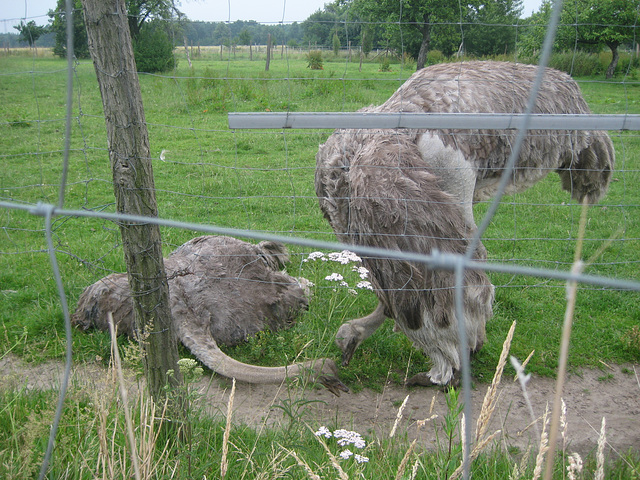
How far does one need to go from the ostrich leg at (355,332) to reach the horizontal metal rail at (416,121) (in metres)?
1.53

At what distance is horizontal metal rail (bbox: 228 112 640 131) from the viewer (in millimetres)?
3115

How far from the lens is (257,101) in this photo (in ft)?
32.4

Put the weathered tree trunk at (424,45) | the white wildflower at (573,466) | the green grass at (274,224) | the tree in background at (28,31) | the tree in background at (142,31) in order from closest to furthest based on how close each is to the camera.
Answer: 1. the white wildflower at (573,466)
2. the tree in background at (28,31)
3. the green grass at (274,224)
4. the weathered tree trunk at (424,45)
5. the tree in background at (142,31)

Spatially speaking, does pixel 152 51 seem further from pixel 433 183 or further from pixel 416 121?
pixel 416 121

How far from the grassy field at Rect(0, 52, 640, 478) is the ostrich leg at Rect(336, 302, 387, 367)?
0.38 feet

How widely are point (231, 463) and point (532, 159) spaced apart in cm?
276

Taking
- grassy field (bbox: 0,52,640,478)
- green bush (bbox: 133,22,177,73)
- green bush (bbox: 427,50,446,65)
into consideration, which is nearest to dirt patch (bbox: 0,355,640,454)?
grassy field (bbox: 0,52,640,478)

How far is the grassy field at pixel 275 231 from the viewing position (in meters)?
4.19

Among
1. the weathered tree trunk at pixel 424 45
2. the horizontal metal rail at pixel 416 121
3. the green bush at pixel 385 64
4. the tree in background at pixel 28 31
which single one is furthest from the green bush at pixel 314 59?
the tree in background at pixel 28 31

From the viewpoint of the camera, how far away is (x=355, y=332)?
4234 millimetres

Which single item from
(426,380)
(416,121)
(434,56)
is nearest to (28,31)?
(416,121)

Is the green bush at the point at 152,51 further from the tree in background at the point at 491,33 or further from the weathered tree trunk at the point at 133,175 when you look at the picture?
the weathered tree trunk at the point at 133,175

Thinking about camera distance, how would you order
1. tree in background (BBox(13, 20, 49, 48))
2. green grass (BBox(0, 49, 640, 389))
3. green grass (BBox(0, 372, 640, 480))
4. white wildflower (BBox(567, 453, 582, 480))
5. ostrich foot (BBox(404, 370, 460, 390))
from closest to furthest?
white wildflower (BBox(567, 453, 582, 480)) → green grass (BBox(0, 372, 640, 480)) → tree in background (BBox(13, 20, 49, 48)) → ostrich foot (BBox(404, 370, 460, 390)) → green grass (BBox(0, 49, 640, 389))

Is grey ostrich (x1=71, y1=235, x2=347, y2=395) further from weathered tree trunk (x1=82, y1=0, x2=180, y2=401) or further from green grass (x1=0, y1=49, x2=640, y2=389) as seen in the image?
weathered tree trunk (x1=82, y1=0, x2=180, y2=401)
